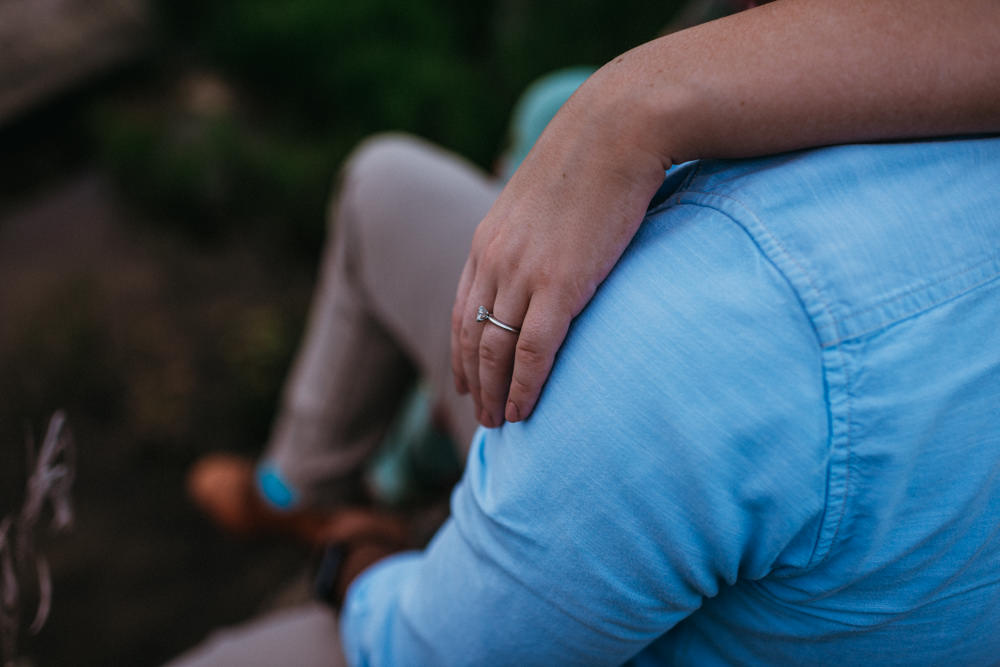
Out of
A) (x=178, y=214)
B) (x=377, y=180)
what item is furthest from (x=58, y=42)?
(x=377, y=180)

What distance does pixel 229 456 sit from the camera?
6.27 ft

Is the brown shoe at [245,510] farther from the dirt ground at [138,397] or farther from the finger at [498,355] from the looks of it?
the finger at [498,355]

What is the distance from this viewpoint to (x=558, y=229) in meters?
0.60

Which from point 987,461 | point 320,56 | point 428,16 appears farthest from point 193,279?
point 987,461

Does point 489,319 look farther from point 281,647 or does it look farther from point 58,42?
point 58,42

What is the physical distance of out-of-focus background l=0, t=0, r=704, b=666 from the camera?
181cm

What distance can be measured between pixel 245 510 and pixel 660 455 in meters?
1.40

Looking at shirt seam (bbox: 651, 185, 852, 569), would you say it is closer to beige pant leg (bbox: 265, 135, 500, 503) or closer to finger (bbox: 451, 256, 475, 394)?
finger (bbox: 451, 256, 475, 394)

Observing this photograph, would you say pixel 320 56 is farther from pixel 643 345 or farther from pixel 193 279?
pixel 643 345

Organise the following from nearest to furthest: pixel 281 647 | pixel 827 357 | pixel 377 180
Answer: pixel 827 357 → pixel 281 647 → pixel 377 180

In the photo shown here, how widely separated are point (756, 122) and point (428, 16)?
2218 millimetres

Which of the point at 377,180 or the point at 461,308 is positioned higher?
the point at 461,308

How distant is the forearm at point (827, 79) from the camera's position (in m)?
0.54

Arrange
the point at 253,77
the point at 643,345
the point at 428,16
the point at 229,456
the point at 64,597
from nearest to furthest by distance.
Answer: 1. the point at 643,345
2. the point at 64,597
3. the point at 229,456
4. the point at 428,16
5. the point at 253,77
